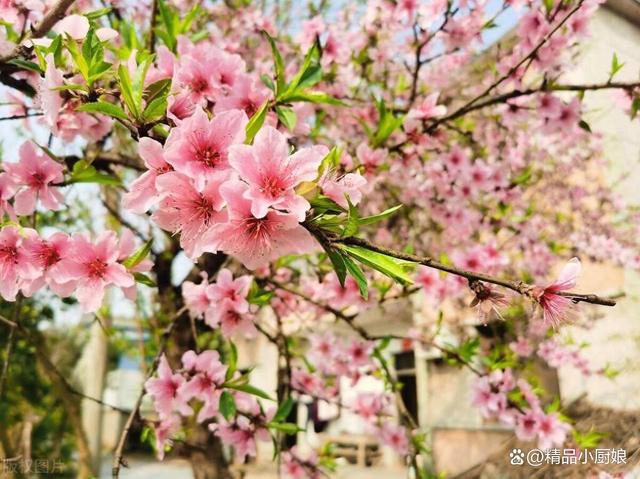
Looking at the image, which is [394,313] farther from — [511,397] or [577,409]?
[511,397]

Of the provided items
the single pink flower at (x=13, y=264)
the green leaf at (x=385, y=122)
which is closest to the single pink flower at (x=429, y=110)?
the green leaf at (x=385, y=122)

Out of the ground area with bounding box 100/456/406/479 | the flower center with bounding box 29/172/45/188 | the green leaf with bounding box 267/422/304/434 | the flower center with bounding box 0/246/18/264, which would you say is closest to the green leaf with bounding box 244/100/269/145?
the flower center with bounding box 0/246/18/264

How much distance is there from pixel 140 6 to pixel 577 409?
20.0 feet

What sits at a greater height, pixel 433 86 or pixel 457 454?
pixel 433 86

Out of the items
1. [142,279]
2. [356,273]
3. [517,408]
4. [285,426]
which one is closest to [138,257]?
[142,279]

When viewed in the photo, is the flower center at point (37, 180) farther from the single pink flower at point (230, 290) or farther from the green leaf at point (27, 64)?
the single pink flower at point (230, 290)

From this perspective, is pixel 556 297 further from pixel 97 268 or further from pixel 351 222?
pixel 97 268

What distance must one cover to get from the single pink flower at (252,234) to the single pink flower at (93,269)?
53 centimetres

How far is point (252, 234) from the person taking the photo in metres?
0.94

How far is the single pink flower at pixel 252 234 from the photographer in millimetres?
867

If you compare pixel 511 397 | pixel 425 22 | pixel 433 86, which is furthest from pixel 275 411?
pixel 433 86

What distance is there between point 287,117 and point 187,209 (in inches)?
29.2

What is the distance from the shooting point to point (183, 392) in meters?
1.83

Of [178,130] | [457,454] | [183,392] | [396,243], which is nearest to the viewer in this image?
[178,130]
